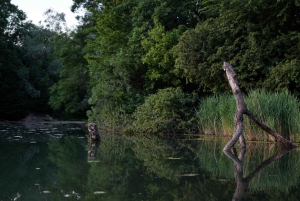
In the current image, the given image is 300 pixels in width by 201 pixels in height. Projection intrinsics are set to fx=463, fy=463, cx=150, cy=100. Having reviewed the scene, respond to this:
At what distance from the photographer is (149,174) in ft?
27.1

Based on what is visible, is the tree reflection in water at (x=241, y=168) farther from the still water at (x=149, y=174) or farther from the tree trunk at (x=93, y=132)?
the tree trunk at (x=93, y=132)

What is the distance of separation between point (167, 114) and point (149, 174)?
10.8m

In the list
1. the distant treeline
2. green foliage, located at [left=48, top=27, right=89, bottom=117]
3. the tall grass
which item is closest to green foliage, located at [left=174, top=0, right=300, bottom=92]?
the distant treeline

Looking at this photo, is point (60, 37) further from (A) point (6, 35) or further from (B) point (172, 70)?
(B) point (172, 70)

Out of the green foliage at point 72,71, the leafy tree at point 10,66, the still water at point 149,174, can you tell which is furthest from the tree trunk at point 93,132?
the leafy tree at point 10,66

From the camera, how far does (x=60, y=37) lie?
33.0 m

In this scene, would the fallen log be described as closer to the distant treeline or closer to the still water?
the still water

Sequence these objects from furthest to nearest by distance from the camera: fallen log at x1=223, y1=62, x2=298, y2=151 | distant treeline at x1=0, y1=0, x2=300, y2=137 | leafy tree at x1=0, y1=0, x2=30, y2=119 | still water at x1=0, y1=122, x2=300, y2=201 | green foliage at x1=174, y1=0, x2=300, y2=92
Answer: leafy tree at x1=0, y1=0, x2=30, y2=119, distant treeline at x1=0, y1=0, x2=300, y2=137, green foliage at x1=174, y1=0, x2=300, y2=92, fallen log at x1=223, y1=62, x2=298, y2=151, still water at x1=0, y1=122, x2=300, y2=201

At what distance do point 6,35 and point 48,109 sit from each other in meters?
9.23

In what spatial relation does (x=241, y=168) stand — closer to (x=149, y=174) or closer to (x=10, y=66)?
(x=149, y=174)

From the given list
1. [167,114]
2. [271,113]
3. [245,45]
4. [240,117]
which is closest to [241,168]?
[240,117]

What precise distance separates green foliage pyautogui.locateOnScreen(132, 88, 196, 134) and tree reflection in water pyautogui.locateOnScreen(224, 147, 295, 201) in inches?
253

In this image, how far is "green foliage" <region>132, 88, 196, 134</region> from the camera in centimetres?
1897

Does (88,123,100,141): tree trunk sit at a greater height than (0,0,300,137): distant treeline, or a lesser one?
lesser
